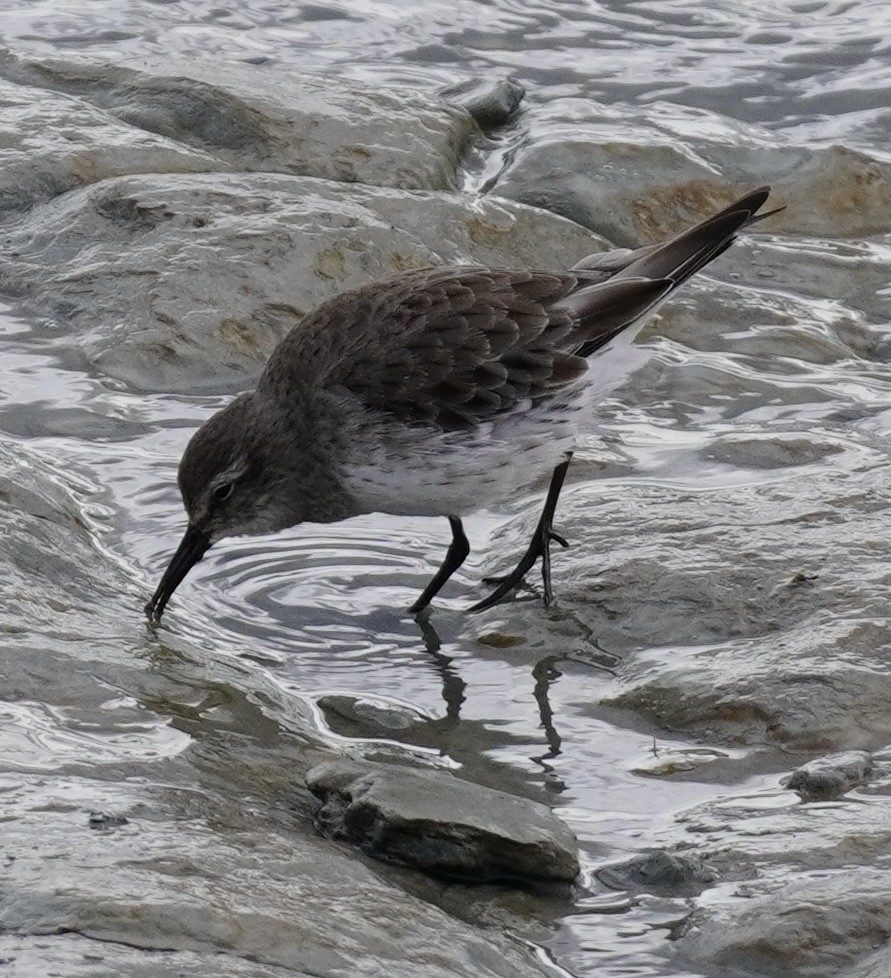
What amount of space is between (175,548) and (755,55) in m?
7.36

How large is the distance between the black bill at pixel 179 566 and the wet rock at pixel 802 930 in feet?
8.60

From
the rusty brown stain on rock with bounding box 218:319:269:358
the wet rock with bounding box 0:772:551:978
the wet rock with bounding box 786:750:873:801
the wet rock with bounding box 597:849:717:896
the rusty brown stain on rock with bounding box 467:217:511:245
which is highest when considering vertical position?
the rusty brown stain on rock with bounding box 467:217:511:245

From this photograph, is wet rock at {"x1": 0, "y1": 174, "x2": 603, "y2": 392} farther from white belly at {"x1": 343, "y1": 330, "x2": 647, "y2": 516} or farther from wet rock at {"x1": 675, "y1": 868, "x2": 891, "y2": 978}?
wet rock at {"x1": 675, "y1": 868, "x2": 891, "y2": 978}

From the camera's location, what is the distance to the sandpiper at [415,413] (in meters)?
6.62

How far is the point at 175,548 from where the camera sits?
712cm

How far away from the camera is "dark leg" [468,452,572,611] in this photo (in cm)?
686

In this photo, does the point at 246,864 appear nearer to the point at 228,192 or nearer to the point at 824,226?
the point at 228,192

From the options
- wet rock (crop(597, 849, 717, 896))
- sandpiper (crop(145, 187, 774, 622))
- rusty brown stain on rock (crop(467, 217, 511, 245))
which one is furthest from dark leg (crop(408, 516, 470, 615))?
rusty brown stain on rock (crop(467, 217, 511, 245))

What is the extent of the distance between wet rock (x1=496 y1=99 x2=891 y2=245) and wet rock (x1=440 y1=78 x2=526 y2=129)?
334 millimetres

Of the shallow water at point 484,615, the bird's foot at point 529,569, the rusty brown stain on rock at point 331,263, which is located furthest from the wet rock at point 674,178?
the bird's foot at point 529,569

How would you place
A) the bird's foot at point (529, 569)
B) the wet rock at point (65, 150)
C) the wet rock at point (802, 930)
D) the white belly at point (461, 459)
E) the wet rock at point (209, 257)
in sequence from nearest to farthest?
the wet rock at point (802, 930) < the white belly at point (461, 459) < the bird's foot at point (529, 569) < the wet rock at point (209, 257) < the wet rock at point (65, 150)

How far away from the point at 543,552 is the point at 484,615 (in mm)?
354

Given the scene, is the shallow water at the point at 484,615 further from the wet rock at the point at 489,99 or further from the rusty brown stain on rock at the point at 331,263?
the rusty brown stain on rock at the point at 331,263

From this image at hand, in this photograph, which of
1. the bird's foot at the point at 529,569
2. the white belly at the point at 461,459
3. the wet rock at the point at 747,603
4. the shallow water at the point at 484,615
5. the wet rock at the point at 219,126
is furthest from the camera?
the wet rock at the point at 219,126
